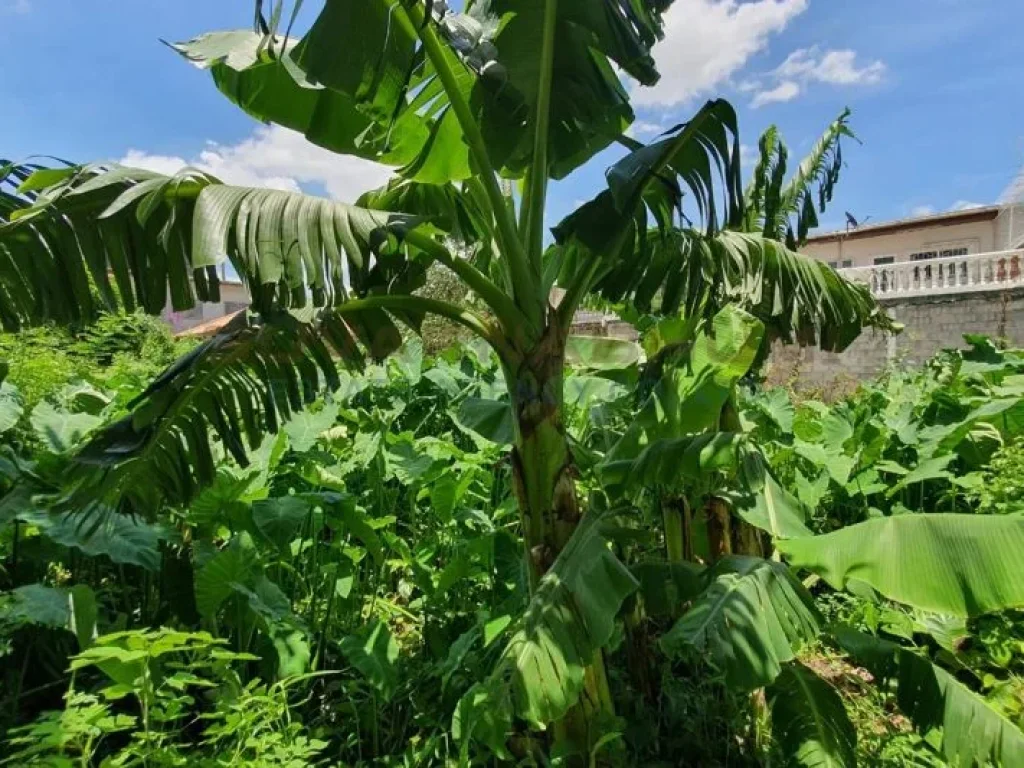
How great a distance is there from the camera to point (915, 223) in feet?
55.4

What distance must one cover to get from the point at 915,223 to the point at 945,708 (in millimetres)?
18494

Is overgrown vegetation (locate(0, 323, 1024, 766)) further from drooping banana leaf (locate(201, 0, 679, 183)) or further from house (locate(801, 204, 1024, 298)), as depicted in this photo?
house (locate(801, 204, 1024, 298))

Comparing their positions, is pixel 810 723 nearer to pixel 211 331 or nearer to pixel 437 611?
pixel 437 611

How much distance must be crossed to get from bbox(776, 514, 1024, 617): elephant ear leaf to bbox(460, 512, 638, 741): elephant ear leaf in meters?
0.63

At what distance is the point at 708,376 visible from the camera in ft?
7.73

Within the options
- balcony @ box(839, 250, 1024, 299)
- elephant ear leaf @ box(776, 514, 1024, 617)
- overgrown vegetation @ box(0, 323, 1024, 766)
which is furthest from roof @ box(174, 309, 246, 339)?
balcony @ box(839, 250, 1024, 299)

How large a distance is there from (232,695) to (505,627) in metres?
0.90

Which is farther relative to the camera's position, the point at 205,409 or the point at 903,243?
the point at 903,243

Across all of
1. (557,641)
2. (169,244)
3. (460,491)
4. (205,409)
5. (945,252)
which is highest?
(945,252)

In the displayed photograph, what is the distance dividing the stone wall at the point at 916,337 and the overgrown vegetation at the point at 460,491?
22.8ft

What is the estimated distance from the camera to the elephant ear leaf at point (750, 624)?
1.66 m

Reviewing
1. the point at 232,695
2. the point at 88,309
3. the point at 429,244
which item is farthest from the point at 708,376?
the point at 88,309

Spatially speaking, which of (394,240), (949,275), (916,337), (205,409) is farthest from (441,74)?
(949,275)

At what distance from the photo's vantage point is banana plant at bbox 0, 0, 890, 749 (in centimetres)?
166
